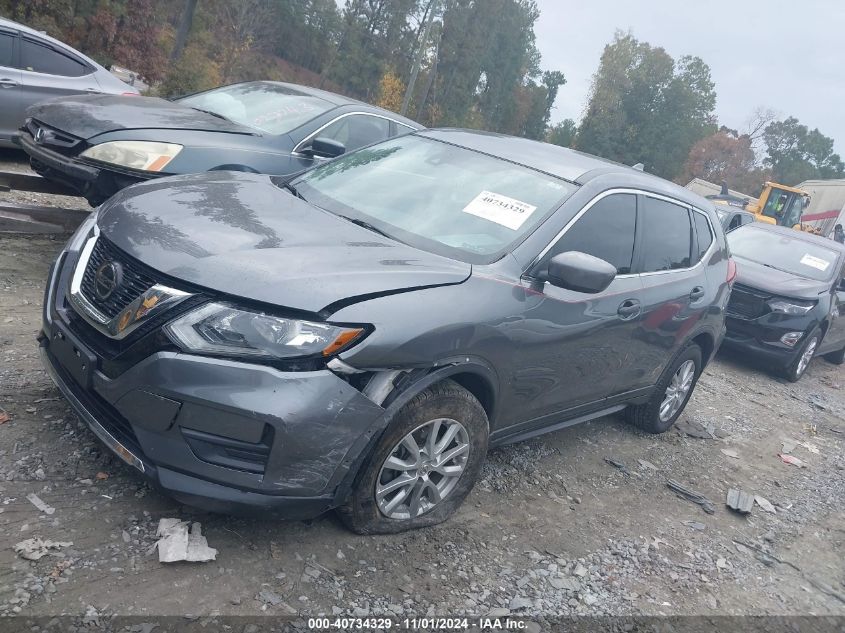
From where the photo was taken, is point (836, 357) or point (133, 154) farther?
point (836, 357)

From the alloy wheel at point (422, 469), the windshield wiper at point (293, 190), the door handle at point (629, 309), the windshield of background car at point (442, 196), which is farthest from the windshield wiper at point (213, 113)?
the alloy wheel at point (422, 469)

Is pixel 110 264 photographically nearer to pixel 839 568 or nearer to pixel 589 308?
pixel 589 308

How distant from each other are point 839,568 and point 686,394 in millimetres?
1759

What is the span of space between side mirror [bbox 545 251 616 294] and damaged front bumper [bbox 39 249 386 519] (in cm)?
116

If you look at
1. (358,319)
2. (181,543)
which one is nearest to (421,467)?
(358,319)

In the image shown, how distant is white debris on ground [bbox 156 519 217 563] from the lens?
9.14 ft

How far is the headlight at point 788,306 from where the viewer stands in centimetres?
845

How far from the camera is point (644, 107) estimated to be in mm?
75188

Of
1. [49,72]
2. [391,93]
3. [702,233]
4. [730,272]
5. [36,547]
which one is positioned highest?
[391,93]

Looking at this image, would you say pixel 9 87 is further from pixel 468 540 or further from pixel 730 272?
pixel 730 272

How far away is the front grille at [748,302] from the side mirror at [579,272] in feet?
18.7

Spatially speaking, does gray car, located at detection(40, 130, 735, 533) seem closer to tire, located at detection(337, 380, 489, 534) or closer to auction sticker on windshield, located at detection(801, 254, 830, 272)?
tire, located at detection(337, 380, 489, 534)

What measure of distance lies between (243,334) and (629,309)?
247cm

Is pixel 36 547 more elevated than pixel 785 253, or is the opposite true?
pixel 785 253
